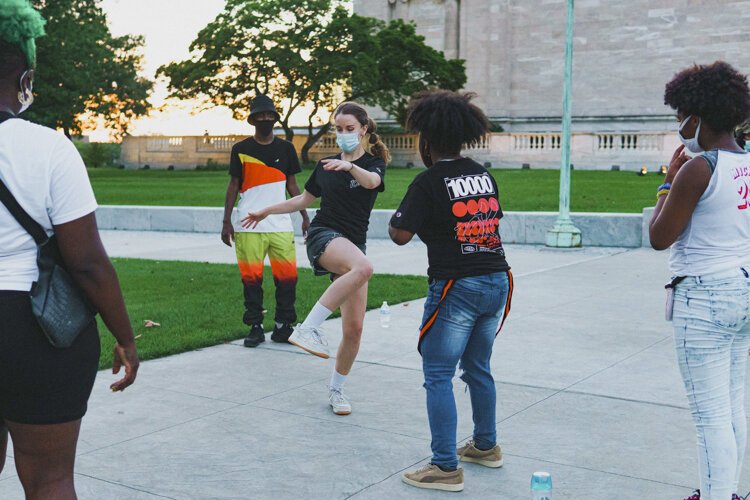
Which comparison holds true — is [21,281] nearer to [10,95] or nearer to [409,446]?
[10,95]

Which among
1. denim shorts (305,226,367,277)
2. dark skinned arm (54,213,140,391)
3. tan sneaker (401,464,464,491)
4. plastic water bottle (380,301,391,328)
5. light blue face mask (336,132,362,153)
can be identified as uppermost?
light blue face mask (336,132,362,153)

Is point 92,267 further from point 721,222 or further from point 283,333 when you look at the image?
point 283,333

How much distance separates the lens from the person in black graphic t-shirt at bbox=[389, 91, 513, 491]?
441 centimetres

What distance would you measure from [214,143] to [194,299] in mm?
47867

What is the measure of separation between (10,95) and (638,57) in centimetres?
4770

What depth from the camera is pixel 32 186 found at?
2639 mm

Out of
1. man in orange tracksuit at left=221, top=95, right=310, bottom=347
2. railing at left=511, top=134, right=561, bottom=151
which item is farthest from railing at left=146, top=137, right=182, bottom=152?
man in orange tracksuit at left=221, top=95, right=310, bottom=347

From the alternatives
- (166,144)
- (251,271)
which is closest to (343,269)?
(251,271)

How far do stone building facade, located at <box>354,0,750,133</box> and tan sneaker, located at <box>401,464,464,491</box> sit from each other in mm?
42961

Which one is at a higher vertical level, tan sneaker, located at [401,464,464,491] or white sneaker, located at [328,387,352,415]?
tan sneaker, located at [401,464,464,491]

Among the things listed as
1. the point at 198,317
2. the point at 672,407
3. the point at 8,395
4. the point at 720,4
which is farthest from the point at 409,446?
the point at 720,4

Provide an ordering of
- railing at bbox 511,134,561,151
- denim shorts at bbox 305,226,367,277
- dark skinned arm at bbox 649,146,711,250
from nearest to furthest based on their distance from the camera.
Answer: dark skinned arm at bbox 649,146,711,250
denim shorts at bbox 305,226,367,277
railing at bbox 511,134,561,151

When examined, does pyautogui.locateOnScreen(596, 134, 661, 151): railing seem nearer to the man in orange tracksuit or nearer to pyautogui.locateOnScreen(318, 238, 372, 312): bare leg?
the man in orange tracksuit

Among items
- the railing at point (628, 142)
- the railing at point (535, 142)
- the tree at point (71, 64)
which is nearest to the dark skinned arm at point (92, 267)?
the tree at point (71, 64)
